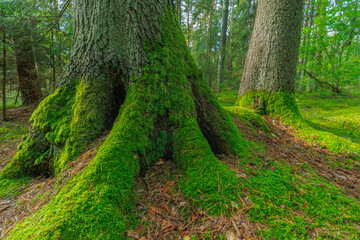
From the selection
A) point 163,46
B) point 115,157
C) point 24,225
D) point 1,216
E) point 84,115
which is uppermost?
point 163,46

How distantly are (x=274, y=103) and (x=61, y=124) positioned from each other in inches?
167

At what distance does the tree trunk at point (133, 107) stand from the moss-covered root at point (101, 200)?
0.05 feet

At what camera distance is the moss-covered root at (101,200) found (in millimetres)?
1243

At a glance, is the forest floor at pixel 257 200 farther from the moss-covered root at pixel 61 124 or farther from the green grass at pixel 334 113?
the green grass at pixel 334 113

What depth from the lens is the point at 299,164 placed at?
8.02 ft

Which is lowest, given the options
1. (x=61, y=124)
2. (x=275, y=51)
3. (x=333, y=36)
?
(x=61, y=124)

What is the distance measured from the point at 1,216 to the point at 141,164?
1.48m

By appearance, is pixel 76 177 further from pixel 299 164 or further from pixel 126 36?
pixel 299 164

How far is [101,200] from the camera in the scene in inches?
55.1

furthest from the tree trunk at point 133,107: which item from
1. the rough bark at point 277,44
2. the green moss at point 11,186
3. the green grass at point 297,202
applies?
the rough bark at point 277,44

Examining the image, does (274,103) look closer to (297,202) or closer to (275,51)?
(275,51)

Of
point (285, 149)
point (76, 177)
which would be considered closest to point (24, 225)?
point (76, 177)

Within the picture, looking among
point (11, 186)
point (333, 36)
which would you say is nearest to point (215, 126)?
point (11, 186)

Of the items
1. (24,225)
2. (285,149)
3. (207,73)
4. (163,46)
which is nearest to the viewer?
(24,225)
